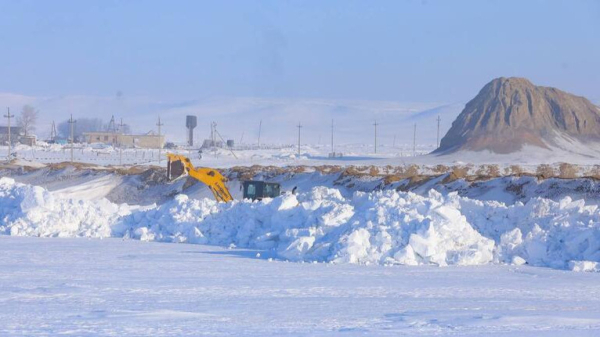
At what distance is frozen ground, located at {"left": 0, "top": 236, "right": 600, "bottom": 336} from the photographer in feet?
33.0

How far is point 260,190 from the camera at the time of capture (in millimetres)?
26641

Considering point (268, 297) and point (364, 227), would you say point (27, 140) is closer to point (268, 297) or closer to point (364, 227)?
point (364, 227)

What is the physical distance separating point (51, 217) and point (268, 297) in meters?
11.2

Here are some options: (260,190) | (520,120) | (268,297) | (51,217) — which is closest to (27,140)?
(520,120)

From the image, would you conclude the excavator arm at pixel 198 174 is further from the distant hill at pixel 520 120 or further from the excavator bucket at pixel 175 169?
the distant hill at pixel 520 120

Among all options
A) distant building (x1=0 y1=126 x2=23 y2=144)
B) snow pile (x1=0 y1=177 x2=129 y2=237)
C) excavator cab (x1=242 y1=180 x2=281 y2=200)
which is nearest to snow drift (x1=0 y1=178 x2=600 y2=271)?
snow pile (x1=0 y1=177 x2=129 y2=237)

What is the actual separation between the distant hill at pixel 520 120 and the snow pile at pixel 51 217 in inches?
2312

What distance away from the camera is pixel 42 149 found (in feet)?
327

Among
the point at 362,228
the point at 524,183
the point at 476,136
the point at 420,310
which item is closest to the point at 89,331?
the point at 420,310

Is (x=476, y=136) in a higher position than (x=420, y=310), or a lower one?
higher

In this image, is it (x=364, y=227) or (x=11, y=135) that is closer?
(x=364, y=227)

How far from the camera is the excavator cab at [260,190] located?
26.6 meters

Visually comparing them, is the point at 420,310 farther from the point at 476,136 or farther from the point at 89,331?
the point at 476,136

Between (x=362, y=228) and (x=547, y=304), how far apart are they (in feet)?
18.6
